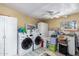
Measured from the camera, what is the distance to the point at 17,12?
1678 mm

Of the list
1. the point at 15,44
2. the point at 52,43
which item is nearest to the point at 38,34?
the point at 52,43

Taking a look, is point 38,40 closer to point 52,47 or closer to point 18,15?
point 52,47

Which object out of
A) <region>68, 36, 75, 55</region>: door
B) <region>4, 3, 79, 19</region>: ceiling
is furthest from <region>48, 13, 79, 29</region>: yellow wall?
<region>68, 36, 75, 55</region>: door

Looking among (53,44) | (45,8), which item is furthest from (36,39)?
(45,8)

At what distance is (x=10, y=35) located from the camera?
170cm

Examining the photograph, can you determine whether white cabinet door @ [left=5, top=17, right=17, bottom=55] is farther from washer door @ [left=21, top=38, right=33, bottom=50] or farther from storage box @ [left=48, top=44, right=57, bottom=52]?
storage box @ [left=48, top=44, right=57, bottom=52]

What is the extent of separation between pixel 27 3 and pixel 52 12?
0.42m

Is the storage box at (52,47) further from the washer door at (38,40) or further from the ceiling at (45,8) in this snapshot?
the ceiling at (45,8)

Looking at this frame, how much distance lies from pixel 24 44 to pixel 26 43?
0.04 m

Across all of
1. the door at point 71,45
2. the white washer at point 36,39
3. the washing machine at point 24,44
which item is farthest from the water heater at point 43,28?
the door at point 71,45

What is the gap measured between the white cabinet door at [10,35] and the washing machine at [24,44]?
76 millimetres

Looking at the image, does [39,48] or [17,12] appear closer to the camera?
[17,12]

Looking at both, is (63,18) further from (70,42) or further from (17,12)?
(17,12)

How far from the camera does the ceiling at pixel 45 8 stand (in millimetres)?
1686
